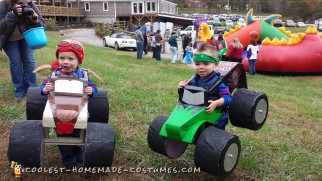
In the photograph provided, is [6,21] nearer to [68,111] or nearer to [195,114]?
[68,111]

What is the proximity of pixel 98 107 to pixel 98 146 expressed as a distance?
0.78 meters

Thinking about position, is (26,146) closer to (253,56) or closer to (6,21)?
(6,21)

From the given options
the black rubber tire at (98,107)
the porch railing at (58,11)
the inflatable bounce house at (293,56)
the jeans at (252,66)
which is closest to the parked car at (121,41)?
the inflatable bounce house at (293,56)

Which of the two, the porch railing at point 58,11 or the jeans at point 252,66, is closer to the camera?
the jeans at point 252,66

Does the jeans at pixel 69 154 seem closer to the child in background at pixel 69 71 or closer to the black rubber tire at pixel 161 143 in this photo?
the child in background at pixel 69 71

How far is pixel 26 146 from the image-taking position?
292 cm

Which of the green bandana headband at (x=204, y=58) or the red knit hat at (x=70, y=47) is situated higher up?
the red knit hat at (x=70, y=47)

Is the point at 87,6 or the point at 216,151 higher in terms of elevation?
the point at 87,6

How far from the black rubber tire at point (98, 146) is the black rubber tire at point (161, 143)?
500mm

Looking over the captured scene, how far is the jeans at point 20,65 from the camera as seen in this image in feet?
16.3

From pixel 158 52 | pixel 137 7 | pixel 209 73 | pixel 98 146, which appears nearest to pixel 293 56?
pixel 158 52

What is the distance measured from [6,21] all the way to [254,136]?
3.73m

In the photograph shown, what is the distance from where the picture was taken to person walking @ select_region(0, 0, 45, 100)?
4.52 metres

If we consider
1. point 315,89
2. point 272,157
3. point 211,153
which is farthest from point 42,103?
point 315,89
